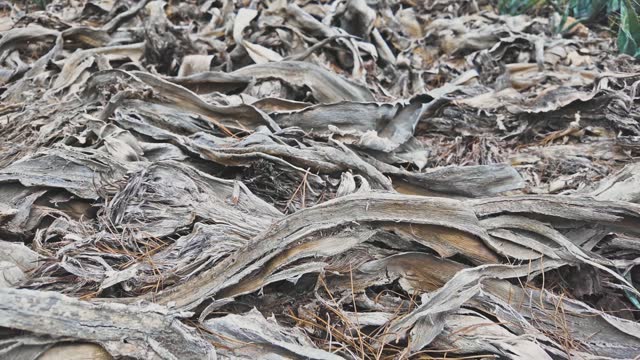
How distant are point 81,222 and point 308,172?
30.6 inches

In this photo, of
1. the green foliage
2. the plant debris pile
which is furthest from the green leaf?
the plant debris pile

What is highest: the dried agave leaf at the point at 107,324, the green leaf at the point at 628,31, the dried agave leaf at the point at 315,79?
the green leaf at the point at 628,31

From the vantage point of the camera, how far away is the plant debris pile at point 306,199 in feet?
4.55

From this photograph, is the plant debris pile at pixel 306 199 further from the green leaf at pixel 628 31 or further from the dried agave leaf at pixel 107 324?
the green leaf at pixel 628 31

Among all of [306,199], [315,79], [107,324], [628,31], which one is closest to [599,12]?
[628,31]

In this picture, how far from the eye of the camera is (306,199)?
6.14 feet

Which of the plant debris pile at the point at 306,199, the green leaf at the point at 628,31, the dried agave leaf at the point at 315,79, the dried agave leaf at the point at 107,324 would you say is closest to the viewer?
the dried agave leaf at the point at 107,324

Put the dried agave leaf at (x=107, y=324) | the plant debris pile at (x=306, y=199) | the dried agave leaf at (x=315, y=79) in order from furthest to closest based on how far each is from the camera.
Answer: the dried agave leaf at (x=315, y=79)
the plant debris pile at (x=306, y=199)
the dried agave leaf at (x=107, y=324)

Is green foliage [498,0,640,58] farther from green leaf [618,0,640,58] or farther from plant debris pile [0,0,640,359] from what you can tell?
plant debris pile [0,0,640,359]

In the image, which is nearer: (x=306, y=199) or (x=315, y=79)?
(x=306, y=199)

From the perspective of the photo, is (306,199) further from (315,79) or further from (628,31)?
(628,31)

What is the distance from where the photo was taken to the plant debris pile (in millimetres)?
1388

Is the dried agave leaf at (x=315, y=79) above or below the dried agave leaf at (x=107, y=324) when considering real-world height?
below

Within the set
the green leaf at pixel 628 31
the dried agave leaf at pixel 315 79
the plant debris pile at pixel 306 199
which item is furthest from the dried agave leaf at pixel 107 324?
the green leaf at pixel 628 31
